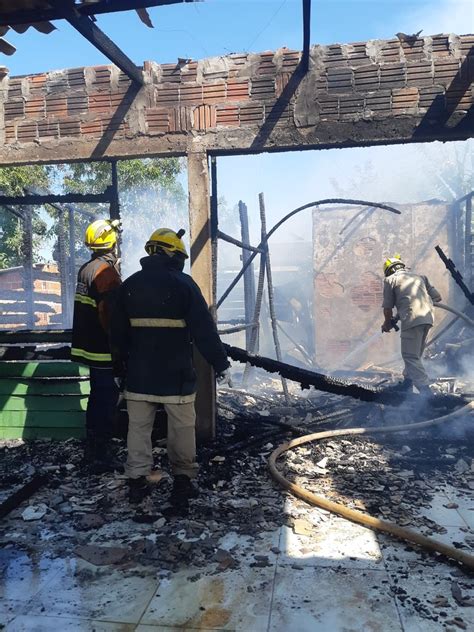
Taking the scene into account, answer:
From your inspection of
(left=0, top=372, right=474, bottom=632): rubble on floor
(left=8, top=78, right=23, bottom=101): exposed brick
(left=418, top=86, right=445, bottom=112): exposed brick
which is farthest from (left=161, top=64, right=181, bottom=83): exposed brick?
(left=0, top=372, right=474, bottom=632): rubble on floor

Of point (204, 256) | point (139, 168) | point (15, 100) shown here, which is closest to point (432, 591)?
point (204, 256)

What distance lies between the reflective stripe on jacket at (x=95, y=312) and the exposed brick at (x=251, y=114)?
2015 mm

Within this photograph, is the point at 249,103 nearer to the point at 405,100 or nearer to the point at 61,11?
the point at 405,100

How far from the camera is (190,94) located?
5.00 meters

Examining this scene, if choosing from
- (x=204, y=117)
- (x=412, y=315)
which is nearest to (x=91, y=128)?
(x=204, y=117)

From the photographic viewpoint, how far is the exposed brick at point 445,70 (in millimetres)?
4641

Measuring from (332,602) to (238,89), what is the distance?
451 cm

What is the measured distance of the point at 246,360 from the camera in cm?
546

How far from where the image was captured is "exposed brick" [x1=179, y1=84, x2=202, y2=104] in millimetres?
4980

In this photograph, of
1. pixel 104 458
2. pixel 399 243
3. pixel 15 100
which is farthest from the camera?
pixel 399 243

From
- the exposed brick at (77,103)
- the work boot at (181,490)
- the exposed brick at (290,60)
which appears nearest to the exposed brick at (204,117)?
the exposed brick at (290,60)

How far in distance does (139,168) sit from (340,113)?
11016mm

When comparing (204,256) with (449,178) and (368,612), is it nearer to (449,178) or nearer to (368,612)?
(368,612)

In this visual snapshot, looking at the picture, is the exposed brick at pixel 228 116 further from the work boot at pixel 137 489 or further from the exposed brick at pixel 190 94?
the work boot at pixel 137 489
